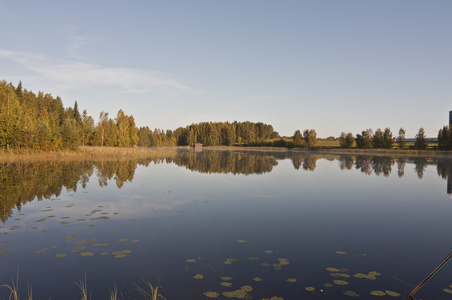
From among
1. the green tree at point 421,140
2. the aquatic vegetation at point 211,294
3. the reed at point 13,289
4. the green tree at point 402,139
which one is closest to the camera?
the reed at point 13,289

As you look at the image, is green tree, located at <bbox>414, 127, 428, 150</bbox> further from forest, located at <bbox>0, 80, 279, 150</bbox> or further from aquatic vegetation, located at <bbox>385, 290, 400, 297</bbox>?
aquatic vegetation, located at <bbox>385, 290, 400, 297</bbox>

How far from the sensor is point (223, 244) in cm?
979

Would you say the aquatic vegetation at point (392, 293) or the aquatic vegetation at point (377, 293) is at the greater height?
the aquatic vegetation at point (392, 293)

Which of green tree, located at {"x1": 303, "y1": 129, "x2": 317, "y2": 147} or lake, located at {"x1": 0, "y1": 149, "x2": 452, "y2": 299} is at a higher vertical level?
green tree, located at {"x1": 303, "y1": 129, "x2": 317, "y2": 147}

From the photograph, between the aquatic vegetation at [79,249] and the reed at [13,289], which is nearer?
the reed at [13,289]

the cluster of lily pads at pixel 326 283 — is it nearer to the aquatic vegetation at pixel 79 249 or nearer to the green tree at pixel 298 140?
the aquatic vegetation at pixel 79 249

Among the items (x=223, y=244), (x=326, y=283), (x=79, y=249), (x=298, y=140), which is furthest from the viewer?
(x=298, y=140)

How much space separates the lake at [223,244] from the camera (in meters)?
6.93

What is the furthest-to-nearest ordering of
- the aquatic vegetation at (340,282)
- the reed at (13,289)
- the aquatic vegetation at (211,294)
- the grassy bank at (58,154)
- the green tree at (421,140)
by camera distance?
the green tree at (421,140) < the grassy bank at (58,154) < the aquatic vegetation at (340,282) < the aquatic vegetation at (211,294) < the reed at (13,289)

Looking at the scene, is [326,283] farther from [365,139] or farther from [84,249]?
[365,139]

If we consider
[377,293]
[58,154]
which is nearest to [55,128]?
[58,154]

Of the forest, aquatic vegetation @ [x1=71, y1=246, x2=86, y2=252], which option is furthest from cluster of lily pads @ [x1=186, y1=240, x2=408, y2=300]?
the forest

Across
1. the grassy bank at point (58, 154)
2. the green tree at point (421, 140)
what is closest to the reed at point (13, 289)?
the grassy bank at point (58, 154)

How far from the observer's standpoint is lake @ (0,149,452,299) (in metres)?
6.93
